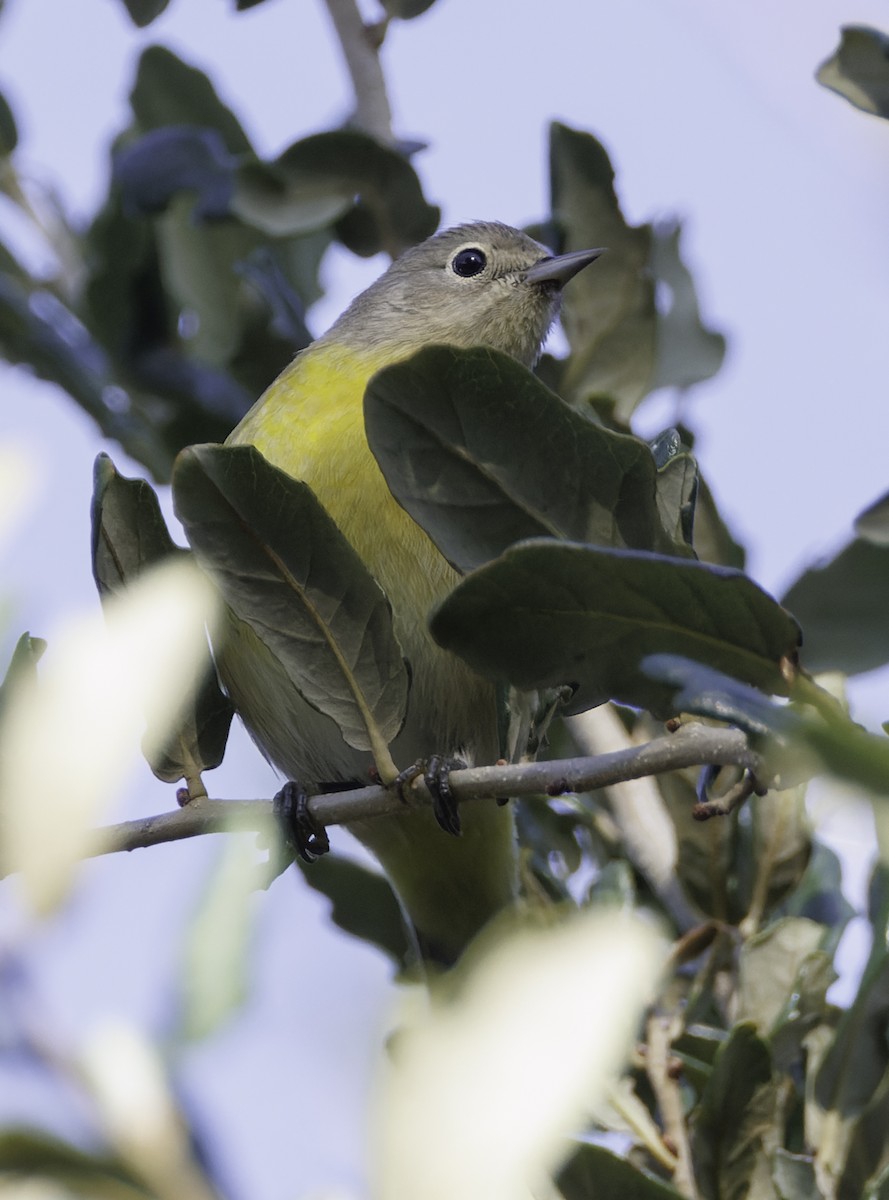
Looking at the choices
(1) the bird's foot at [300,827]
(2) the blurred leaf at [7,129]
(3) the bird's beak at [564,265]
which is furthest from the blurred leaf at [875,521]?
(2) the blurred leaf at [7,129]

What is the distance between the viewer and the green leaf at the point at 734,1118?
6.94 feet

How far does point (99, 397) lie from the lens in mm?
3457

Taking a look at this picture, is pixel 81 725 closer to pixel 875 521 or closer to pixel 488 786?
pixel 488 786

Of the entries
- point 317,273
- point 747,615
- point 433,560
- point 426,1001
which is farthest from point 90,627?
point 317,273

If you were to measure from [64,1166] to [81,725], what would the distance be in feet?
1.91

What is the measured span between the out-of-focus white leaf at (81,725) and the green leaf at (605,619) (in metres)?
0.33

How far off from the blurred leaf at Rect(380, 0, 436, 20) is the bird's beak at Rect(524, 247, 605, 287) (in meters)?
0.70

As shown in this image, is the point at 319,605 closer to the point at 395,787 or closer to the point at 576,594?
the point at 395,787

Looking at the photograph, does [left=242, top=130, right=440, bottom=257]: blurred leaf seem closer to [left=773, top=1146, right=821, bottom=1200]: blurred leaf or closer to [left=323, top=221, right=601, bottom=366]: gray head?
[left=323, top=221, right=601, bottom=366]: gray head

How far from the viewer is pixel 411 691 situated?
10.6 feet

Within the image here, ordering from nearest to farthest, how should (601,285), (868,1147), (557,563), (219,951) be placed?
(219,951) < (557,563) < (868,1147) < (601,285)

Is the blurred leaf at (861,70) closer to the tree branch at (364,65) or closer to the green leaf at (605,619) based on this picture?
the green leaf at (605,619)

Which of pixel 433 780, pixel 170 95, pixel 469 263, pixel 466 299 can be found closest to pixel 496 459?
pixel 433 780

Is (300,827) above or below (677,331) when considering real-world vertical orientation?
below
